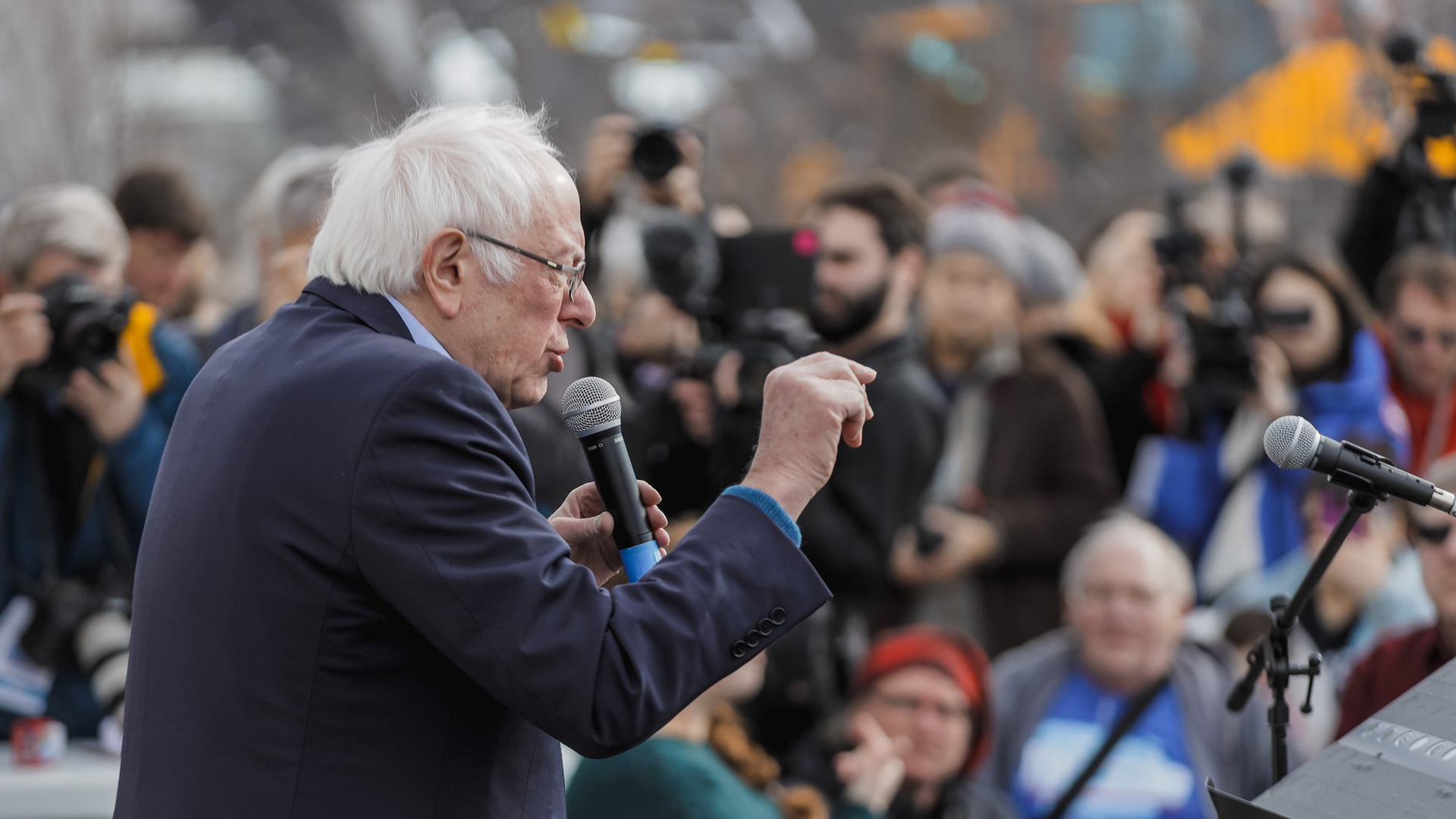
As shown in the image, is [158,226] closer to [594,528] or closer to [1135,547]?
[1135,547]

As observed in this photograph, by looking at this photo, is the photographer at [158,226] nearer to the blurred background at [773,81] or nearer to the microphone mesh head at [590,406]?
the microphone mesh head at [590,406]

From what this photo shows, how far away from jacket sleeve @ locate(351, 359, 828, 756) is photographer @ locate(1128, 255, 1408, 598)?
12.4ft

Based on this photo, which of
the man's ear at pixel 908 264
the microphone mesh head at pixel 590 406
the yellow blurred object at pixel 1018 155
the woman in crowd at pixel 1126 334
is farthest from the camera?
the yellow blurred object at pixel 1018 155

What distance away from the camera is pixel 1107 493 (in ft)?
18.4

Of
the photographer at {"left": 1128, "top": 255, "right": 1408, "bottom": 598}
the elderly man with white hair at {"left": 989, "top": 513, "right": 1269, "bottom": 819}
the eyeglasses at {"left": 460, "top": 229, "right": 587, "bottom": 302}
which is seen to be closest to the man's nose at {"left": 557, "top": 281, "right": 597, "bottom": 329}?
the eyeglasses at {"left": 460, "top": 229, "right": 587, "bottom": 302}

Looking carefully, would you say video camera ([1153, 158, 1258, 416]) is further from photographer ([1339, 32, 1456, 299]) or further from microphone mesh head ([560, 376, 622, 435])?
microphone mesh head ([560, 376, 622, 435])

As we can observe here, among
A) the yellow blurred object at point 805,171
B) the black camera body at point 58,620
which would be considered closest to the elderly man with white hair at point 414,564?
the black camera body at point 58,620

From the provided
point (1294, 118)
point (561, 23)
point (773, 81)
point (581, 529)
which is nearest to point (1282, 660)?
point (581, 529)

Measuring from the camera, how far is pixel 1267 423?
18.6ft

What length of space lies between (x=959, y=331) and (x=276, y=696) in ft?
13.7

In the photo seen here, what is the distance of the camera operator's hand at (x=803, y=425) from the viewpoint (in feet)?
7.15

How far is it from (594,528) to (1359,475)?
108cm

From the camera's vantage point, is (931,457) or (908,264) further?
(908,264)

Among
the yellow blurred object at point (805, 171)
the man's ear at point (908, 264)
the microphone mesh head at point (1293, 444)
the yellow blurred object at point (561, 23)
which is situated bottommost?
the yellow blurred object at point (805, 171)
